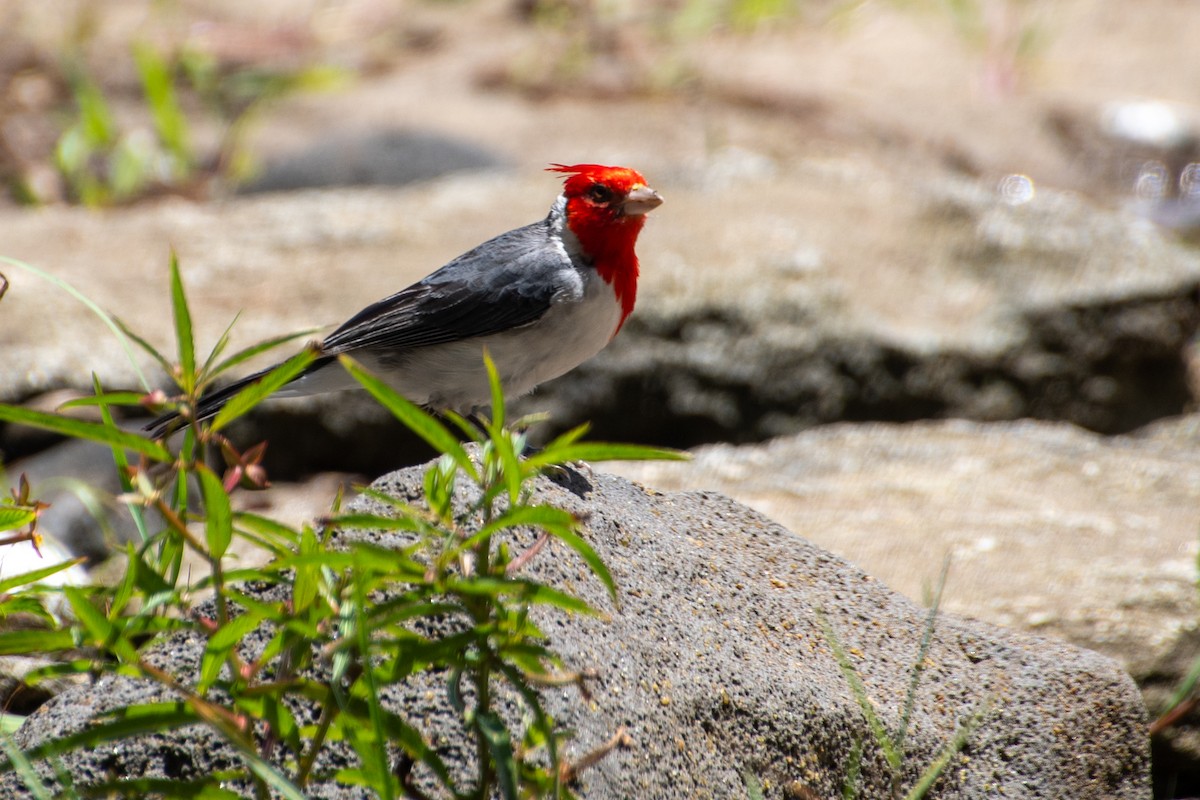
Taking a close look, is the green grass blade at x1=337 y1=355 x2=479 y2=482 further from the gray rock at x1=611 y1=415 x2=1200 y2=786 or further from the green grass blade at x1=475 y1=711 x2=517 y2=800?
the gray rock at x1=611 y1=415 x2=1200 y2=786

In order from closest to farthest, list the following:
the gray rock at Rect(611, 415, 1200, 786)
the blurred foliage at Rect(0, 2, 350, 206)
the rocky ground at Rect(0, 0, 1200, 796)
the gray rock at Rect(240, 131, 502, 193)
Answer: the gray rock at Rect(611, 415, 1200, 786) < the rocky ground at Rect(0, 0, 1200, 796) < the gray rock at Rect(240, 131, 502, 193) < the blurred foliage at Rect(0, 2, 350, 206)

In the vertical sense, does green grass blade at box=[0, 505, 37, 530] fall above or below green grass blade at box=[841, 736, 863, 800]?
above

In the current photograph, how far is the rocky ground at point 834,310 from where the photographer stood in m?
4.00

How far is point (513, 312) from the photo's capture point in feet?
10.9

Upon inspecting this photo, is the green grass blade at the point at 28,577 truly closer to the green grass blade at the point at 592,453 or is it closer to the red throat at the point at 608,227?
the green grass blade at the point at 592,453

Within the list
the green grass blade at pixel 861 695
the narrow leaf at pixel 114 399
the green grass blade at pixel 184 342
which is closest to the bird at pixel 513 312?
the green grass blade at pixel 861 695

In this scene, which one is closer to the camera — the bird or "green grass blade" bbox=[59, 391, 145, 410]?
"green grass blade" bbox=[59, 391, 145, 410]

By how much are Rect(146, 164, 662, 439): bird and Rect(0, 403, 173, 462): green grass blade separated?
1565mm

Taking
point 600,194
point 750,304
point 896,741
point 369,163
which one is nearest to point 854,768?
point 896,741

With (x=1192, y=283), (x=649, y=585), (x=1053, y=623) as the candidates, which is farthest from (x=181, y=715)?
(x=1192, y=283)

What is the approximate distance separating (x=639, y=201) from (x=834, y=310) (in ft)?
6.84

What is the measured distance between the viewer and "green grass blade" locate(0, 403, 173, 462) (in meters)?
1.65

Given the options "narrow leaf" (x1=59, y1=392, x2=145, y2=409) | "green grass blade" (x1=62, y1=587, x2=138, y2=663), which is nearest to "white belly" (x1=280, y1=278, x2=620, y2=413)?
"narrow leaf" (x1=59, y1=392, x2=145, y2=409)

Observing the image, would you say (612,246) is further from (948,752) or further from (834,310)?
(834,310)
